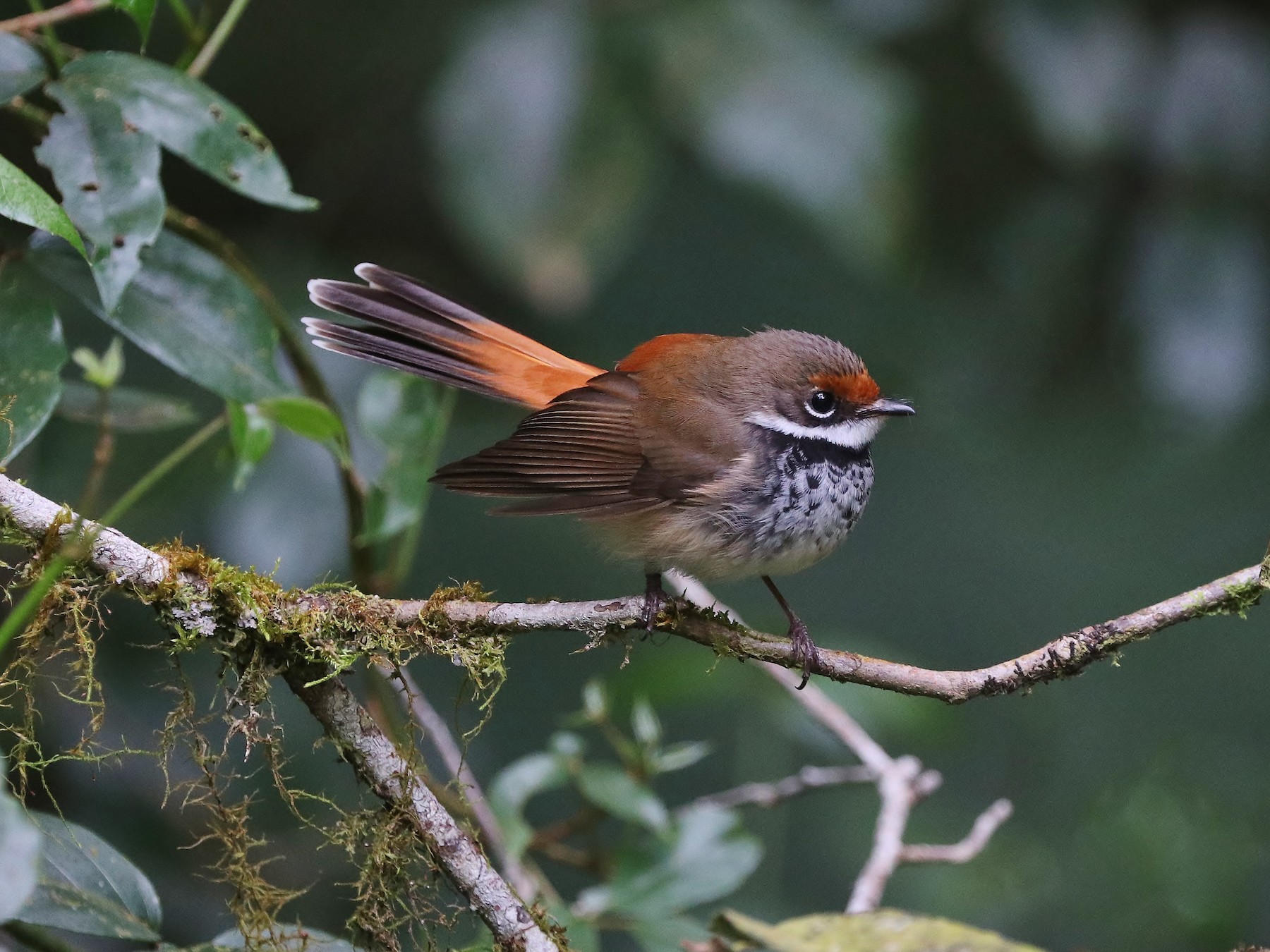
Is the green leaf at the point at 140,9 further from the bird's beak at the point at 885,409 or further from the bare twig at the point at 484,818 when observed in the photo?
the bird's beak at the point at 885,409

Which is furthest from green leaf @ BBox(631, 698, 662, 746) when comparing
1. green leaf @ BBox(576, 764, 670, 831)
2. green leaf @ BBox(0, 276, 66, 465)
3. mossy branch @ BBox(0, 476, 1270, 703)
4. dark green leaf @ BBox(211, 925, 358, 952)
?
green leaf @ BBox(0, 276, 66, 465)

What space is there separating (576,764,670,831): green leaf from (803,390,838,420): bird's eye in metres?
0.98

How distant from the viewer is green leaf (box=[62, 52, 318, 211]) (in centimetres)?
206

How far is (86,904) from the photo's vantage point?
→ 1.69 meters

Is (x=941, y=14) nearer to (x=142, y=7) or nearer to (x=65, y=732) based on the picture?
(x=142, y=7)

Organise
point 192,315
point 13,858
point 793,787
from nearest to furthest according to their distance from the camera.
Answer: point 13,858 < point 192,315 < point 793,787

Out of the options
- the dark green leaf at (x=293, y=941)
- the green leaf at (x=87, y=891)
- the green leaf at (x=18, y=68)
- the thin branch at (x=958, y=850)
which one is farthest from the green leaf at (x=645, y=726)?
the green leaf at (x=18, y=68)

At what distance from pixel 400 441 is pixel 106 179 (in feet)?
2.66

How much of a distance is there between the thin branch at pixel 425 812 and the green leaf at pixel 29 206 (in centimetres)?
70

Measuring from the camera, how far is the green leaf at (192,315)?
7.02 ft

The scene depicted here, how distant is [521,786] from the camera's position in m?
2.84

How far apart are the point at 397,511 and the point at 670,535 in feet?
2.05

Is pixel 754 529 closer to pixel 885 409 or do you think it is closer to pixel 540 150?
pixel 885 409

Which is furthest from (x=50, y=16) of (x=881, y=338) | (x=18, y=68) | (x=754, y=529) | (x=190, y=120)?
(x=881, y=338)
